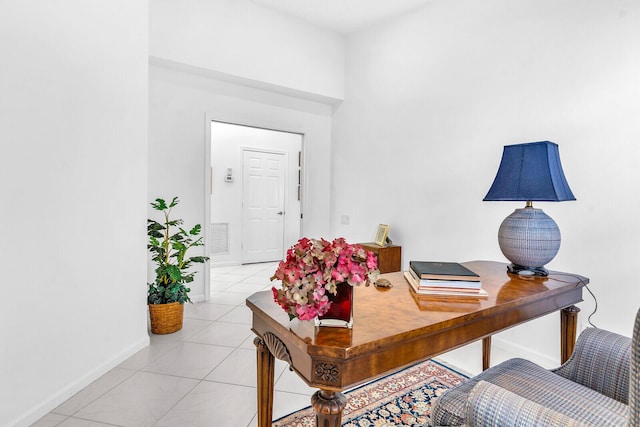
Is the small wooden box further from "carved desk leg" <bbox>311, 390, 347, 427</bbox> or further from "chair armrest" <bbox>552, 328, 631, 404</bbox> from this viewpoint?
"carved desk leg" <bbox>311, 390, 347, 427</bbox>

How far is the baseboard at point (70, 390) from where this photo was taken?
1630mm

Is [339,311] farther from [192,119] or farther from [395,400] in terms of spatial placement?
[192,119]

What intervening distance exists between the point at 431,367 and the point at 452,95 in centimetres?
218

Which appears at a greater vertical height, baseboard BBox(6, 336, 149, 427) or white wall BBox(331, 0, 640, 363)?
white wall BBox(331, 0, 640, 363)

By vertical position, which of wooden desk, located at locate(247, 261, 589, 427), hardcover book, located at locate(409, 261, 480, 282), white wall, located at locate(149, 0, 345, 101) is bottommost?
wooden desk, located at locate(247, 261, 589, 427)

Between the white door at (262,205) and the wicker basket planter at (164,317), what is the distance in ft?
9.77

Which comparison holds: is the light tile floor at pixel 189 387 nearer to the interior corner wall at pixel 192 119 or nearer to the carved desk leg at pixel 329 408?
the carved desk leg at pixel 329 408

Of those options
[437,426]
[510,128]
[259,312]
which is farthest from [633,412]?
[510,128]

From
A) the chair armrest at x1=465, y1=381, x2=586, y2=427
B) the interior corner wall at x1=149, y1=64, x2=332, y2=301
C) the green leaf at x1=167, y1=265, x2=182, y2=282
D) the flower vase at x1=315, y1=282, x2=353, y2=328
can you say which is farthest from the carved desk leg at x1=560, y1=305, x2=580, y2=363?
the interior corner wall at x1=149, y1=64, x2=332, y2=301

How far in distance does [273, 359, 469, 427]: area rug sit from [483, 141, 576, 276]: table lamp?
858mm

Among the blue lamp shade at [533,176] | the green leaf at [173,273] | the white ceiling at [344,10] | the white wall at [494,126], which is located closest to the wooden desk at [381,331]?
the blue lamp shade at [533,176]

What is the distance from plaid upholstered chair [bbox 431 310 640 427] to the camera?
0.83 metres

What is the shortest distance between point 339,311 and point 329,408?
0.79 feet

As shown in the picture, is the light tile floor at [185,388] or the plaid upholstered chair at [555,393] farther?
the light tile floor at [185,388]
